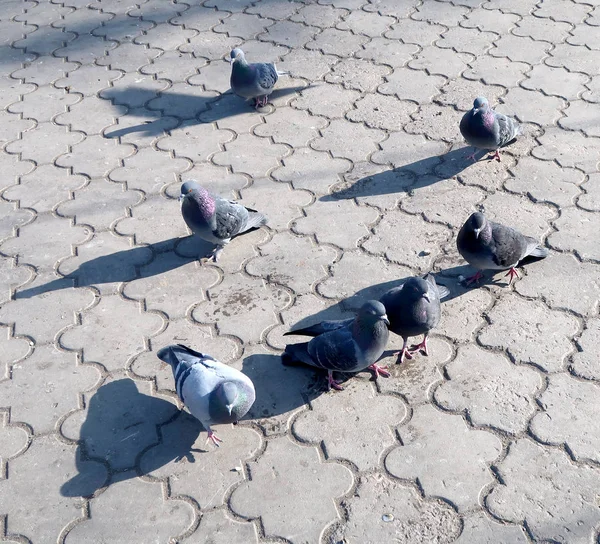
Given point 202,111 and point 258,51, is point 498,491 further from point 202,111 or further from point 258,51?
point 258,51

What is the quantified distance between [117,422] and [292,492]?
3.39 ft

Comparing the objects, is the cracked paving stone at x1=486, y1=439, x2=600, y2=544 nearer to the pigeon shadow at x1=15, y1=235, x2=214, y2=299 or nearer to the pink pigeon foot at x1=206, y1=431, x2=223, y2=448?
the pink pigeon foot at x1=206, y1=431, x2=223, y2=448

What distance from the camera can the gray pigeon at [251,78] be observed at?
6.23 metres

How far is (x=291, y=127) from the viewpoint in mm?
6258

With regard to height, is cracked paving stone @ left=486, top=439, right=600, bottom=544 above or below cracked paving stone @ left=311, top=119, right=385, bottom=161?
above

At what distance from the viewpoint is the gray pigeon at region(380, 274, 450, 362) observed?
388 cm

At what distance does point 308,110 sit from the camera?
645cm

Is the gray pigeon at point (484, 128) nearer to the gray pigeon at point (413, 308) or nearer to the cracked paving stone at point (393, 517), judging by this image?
the gray pigeon at point (413, 308)

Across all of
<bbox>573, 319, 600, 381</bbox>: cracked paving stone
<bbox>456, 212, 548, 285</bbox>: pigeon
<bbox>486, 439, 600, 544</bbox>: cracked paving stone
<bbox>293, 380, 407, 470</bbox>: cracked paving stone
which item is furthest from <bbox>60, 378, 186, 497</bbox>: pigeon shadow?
<bbox>573, 319, 600, 381</bbox>: cracked paving stone

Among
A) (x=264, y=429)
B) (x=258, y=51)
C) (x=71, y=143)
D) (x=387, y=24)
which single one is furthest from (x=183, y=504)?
(x=387, y=24)

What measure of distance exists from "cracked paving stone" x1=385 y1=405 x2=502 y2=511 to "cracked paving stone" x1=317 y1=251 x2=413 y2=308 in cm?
96

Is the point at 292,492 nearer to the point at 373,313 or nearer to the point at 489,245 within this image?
the point at 373,313

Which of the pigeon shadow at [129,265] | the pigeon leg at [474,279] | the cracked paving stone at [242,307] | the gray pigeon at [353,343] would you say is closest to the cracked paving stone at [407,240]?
the pigeon leg at [474,279]

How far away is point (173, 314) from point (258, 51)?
378 centimetres
